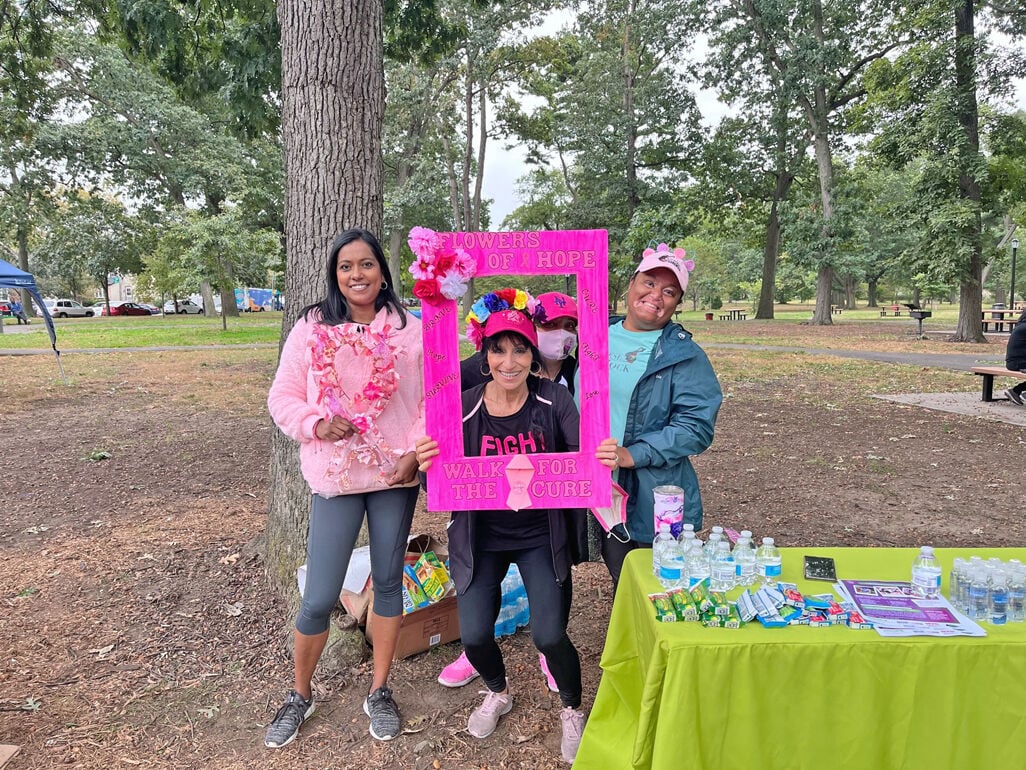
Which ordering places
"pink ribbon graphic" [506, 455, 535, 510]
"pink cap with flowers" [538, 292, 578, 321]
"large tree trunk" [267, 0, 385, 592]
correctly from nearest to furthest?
"pink ribbon graphic" [506, 455, 535, 510]
"pink cap with flowers" [538, 292, 578, 321]
"large tree trunk" [267, 0, 385, 592]

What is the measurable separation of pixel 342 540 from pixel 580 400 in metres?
1.18

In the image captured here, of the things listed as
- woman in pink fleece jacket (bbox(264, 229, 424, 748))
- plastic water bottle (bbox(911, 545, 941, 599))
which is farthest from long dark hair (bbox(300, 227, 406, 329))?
plastic water bottle (bbox(911, 545, 941, 599))

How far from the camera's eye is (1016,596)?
204cm

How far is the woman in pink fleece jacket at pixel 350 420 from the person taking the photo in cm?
262

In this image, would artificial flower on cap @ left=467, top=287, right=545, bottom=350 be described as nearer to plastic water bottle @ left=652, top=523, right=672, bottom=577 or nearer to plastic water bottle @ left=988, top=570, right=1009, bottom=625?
plastic water bottle @ left=652, top=523, right=672, bottom=577

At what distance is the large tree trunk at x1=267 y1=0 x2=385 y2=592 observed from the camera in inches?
137

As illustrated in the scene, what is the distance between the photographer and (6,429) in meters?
8.80

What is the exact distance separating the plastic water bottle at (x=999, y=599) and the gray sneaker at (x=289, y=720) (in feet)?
8.85

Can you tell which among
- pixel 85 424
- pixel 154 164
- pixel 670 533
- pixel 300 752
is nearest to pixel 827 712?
pixel 670 533

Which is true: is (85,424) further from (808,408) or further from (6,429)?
(808,408)

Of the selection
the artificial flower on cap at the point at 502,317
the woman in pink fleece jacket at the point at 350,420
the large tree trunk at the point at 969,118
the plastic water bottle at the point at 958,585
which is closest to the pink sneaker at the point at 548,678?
the woman in pink fleece jacket at the point at 350,420

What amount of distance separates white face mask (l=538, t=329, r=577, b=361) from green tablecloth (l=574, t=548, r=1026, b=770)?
1.49m

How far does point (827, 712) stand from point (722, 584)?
1.54 feet

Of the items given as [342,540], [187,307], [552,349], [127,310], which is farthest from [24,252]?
[552,349]
